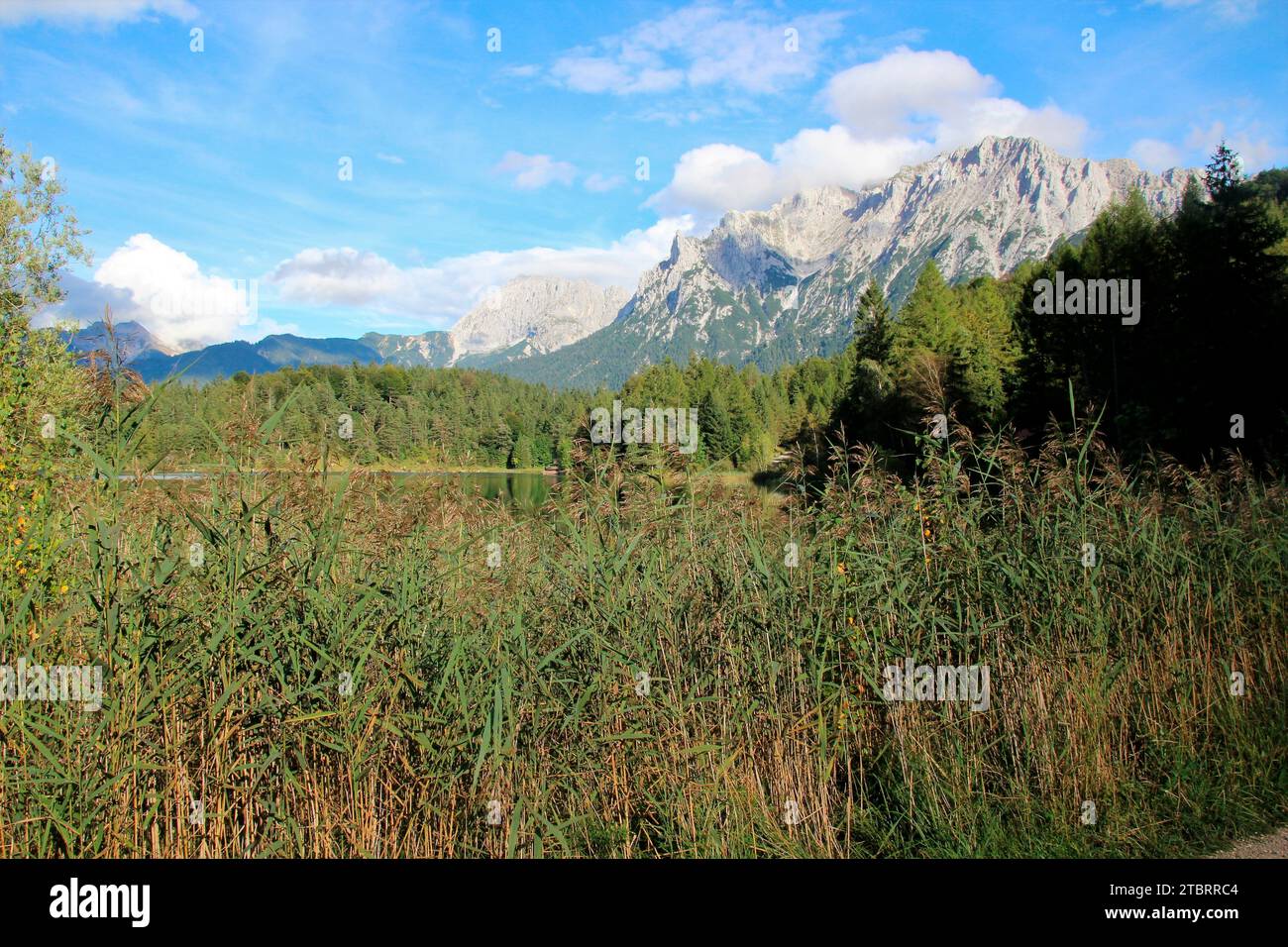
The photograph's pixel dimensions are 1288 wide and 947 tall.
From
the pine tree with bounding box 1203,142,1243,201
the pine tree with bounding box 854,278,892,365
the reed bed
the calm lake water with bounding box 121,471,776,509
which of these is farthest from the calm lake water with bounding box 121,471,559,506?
the pine tree with bounding box 854,278,892,365

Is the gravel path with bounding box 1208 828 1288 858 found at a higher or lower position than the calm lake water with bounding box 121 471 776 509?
lower

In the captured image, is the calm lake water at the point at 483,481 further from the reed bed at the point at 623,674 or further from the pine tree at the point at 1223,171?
the pine tree at the point at 1223,171

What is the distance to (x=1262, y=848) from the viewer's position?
4336mm

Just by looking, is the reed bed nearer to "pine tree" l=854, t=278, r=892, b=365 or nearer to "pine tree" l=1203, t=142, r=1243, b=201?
"pine tree" l=1203, t=142, r=1243, b=201

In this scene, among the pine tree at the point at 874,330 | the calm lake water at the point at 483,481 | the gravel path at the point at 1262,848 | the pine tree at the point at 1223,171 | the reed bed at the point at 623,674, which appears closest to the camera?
the reed bed at the point at 623,674

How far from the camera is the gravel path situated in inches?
168

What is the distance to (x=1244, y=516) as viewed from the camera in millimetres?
6930

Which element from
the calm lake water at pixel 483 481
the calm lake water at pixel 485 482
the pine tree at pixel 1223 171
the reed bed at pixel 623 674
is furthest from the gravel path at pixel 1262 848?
the pine tree at pixel 1223 171

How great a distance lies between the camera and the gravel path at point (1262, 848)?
428 cm

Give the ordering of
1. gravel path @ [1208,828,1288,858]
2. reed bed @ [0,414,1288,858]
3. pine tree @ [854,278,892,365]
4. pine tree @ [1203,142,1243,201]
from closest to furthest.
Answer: reed bed @ [0,414,1288,858] < gravel path @ [1208,828,1288,858] < pine tree @ [1203,142,1243,201] < pine tree @ [854,278,892,365]
